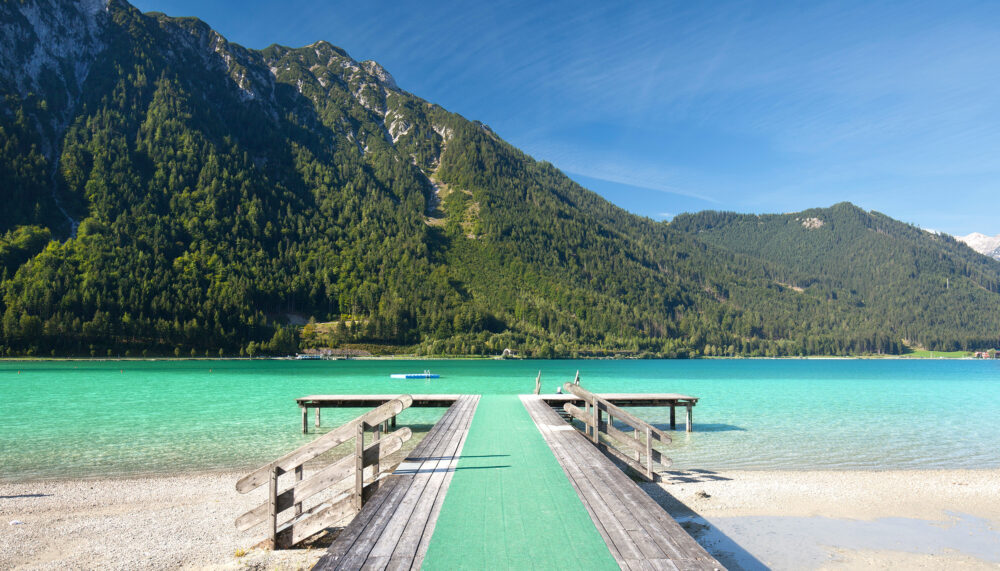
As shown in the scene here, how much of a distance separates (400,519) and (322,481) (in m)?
2.50

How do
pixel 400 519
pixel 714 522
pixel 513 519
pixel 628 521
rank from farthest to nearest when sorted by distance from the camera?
pixel 714 522 < pixel 513 519 < pixel 400 519 < pixel 628 521

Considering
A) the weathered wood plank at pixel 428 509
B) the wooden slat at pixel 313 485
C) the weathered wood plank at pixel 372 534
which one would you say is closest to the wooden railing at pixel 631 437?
the weathered wood plank at pixel 428 509

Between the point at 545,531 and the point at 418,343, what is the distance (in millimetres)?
172835

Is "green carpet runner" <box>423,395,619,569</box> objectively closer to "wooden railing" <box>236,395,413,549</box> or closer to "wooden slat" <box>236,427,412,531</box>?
"wooden slat" <box>236,427,412,531</box>

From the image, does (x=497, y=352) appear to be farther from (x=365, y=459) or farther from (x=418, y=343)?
(x=365, y=459)

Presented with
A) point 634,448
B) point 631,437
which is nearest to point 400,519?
→ point 634,448

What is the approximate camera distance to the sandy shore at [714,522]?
439 inches

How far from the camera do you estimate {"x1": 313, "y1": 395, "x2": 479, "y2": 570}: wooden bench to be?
245 inches

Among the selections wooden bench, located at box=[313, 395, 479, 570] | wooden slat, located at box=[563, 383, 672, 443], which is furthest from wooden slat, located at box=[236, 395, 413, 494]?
wooden slat, located at box=[563, 383, 672, 443]

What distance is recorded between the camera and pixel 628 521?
24.8 ft

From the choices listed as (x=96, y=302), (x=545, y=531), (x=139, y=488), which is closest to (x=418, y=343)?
(x=96, y=302)

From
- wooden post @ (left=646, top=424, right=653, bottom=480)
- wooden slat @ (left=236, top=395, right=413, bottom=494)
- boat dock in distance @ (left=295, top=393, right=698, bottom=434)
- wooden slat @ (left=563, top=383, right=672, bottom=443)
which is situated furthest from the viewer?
boat dock in distance @ (left=295, top=393, right=698, bottom=434)

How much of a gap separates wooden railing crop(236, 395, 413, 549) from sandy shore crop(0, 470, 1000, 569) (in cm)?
48

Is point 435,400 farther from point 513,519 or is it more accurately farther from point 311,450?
point 513,519
